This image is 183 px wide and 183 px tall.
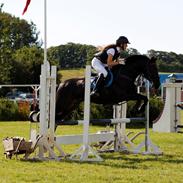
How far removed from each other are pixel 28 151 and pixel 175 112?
6011mm

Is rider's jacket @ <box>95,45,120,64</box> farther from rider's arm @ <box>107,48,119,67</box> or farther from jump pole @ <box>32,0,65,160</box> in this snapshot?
jump pole @ <box>32,0,65,160</box>

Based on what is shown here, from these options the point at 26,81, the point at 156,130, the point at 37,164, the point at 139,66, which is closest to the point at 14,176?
the point at 37,164

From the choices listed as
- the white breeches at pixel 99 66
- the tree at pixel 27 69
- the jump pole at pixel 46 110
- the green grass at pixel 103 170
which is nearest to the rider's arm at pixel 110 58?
the white breeches at pixel 99 66

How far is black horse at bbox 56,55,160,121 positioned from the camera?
981cm

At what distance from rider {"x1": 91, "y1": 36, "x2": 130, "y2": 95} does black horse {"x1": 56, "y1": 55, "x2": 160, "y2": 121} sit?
0.20 meters

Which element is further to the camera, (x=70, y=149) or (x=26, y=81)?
(x=26, y=81)

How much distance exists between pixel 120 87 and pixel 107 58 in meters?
0.61

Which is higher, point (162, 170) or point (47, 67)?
point (47, 67)

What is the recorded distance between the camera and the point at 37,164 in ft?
26.5

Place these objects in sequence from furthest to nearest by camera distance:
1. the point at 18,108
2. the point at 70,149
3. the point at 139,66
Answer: the point at 18,108, the point at 70,149, the point at 139,66

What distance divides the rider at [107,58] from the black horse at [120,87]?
7.7 inches

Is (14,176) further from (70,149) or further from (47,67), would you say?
(70,149)

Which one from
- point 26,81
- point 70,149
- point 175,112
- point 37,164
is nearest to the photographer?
point 37,164

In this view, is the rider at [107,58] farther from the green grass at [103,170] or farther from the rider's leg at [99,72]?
the green grass at [103,170]
